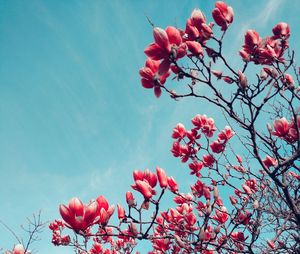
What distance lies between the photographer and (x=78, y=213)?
1341mm

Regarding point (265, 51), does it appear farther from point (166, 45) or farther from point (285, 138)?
point (166, 45)

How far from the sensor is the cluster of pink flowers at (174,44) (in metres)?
1.51

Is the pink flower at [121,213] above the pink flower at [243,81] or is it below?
below

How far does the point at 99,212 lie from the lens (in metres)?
1.50

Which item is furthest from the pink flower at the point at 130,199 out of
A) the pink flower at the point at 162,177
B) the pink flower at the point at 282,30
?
the pink flower at the point at 282,30

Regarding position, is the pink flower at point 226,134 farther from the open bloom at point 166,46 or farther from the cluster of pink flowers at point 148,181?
the open bloom at point 166,46

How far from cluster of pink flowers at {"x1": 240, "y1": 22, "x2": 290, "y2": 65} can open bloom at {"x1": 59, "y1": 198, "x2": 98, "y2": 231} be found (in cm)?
140

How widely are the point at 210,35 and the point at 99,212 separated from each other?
126cm

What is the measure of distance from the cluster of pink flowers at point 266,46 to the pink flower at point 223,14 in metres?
0.17

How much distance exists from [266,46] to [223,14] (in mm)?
412

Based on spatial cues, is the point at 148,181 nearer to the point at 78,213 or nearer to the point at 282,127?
the point at 78,213

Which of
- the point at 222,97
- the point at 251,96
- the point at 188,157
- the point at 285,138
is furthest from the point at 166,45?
the point at 188,157

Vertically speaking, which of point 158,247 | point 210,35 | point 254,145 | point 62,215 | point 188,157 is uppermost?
point 188,157

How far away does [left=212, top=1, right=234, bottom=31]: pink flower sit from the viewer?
1883 mm
